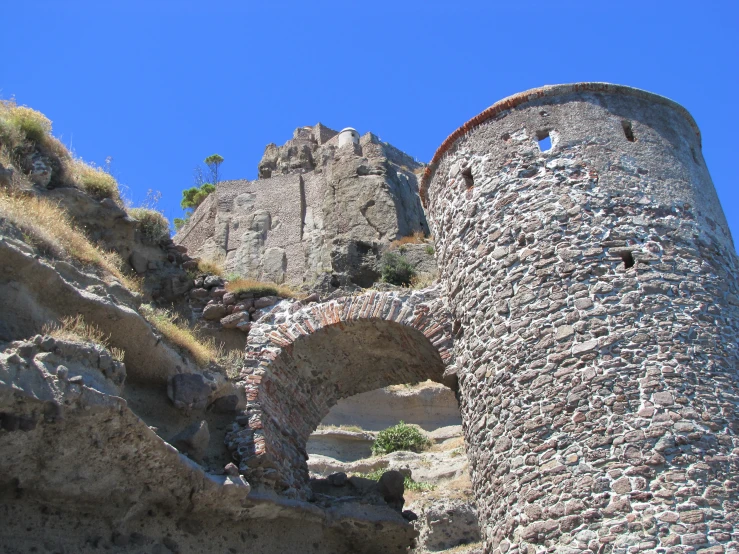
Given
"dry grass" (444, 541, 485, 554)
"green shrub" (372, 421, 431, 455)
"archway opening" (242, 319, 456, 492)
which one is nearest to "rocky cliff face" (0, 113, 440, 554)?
"archway opening" (242, 319, 456, 492)

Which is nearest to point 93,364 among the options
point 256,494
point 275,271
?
point 256,494

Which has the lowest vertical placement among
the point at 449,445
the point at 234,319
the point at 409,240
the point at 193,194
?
the point at 234,319

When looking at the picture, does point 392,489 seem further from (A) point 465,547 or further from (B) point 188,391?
(B) point 188,391

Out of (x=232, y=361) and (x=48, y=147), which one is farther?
(x=48, y=147)

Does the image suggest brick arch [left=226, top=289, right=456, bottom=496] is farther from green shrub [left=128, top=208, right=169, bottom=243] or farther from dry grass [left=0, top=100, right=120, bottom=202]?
dry grass [left=0, top=100, right=120, bottom=202]

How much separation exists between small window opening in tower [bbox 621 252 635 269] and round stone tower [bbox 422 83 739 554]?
0.02 meters

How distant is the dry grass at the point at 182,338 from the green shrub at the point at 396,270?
21.6ft

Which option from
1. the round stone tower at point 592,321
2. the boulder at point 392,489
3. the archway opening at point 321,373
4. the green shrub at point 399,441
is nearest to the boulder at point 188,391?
the archway opening at point 321,373

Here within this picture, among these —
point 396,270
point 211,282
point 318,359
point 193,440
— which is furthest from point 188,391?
point 396,270

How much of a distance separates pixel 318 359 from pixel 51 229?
12.4ft

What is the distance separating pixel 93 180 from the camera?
38.5ft

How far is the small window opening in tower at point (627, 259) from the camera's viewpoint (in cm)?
866

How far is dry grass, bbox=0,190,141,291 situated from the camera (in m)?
8.69

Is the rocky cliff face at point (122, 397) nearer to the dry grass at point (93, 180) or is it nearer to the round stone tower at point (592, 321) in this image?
the dry grass at point (93, 180)
